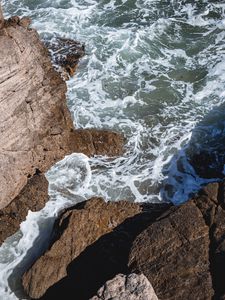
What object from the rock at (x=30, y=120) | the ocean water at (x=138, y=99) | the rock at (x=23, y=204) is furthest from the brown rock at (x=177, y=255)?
the rock at (x=30, y=120)

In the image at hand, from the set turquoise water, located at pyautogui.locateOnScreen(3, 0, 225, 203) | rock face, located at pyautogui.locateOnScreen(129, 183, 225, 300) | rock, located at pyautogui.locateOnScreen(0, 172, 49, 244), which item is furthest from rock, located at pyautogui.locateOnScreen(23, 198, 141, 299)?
turquoise water, located at pyautogui.locateOnScreen(3, 0, 225, 203)

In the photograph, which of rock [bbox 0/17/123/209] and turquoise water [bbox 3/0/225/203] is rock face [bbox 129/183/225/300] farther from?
rock [bbox 0/17/123/209]

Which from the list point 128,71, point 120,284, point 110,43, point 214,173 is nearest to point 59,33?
point 110,43

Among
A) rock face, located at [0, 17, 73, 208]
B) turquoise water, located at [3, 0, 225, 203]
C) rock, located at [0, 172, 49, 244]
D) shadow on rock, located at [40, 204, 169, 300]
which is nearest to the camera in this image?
shadow on rock, located at [40, 204, 169, 300]

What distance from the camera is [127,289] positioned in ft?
31.9

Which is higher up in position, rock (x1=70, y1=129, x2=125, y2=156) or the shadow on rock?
rock (x1=70, y1=129, x2=125, y2=156)

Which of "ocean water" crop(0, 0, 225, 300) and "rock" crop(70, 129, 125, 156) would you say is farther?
"rock" crop(70, 129, 125, 156)

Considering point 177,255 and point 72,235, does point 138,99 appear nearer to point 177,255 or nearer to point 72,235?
point 72,235

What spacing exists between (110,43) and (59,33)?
7.23 feet

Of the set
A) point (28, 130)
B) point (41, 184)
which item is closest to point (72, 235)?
point (41, 184)

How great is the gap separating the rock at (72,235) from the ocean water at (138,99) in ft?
2.97

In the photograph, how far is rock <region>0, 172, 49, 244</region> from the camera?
1312 centimetres

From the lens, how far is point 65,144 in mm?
14852

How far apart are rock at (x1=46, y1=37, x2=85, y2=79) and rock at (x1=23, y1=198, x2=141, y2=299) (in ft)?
22.0
